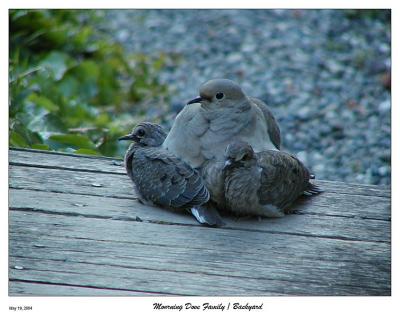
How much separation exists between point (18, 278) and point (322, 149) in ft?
15.1

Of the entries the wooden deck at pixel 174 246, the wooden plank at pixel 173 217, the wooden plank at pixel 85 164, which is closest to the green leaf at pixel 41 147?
the wooden plank at pixel 85 164

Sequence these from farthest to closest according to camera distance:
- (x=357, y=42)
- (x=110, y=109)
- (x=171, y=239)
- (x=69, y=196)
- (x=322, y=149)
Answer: (x=357, y=42) < (x=110, y=109) < (x=322, y=149) < (x=69, y=196) < (x=171, y=239)

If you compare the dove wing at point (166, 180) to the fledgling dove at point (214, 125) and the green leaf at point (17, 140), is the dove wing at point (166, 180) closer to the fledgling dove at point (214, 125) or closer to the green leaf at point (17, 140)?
the fledgling dove at point (214, 125)

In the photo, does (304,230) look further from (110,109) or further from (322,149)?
(110,109)

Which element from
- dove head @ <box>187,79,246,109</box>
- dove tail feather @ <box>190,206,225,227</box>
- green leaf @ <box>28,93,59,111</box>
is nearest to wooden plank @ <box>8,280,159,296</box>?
dove tail feather @ <box>190,206,225,227</box>

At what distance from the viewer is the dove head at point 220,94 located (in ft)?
13.7

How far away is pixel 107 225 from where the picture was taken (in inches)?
159

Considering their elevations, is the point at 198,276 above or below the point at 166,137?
below

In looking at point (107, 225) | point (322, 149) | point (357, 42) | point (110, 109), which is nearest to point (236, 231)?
point (107, 225)

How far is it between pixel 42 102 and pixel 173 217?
111 inches

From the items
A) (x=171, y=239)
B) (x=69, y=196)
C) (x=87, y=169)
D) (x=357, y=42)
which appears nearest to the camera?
(x=171, y=239)

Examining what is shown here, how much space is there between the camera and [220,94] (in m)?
4.19

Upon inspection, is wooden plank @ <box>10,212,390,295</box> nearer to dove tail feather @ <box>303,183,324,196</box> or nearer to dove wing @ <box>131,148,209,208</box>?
dove wing @ <box>131,148,209,208</box>

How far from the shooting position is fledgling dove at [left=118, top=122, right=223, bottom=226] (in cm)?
406
